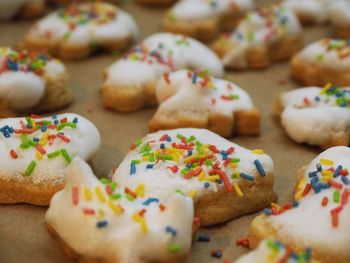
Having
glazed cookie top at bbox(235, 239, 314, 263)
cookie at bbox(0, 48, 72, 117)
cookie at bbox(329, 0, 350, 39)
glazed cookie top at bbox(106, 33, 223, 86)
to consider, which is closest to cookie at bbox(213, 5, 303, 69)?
glazed cookie top at bbox(106, 33, 223, 86)

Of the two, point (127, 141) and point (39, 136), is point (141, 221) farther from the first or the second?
A: point (127, 141)

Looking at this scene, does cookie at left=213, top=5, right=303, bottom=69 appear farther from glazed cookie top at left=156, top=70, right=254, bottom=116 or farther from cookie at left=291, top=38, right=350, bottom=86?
glazed cookie top at left=156, top=70, right=254, bottom=116

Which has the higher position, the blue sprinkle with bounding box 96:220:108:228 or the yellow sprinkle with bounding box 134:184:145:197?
the blue sprinkle with bounding box 96:220:108:228

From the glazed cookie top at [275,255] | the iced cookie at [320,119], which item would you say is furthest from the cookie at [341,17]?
the glazed cookie top at [275,255]

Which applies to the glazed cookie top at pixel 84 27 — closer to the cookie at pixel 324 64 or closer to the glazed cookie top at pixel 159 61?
the glazed cookie top at pixel 159 61

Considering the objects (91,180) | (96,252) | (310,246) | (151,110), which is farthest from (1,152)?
(310,246)

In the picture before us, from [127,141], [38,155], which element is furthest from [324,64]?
[38,155]

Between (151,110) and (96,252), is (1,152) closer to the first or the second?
(96,252)
